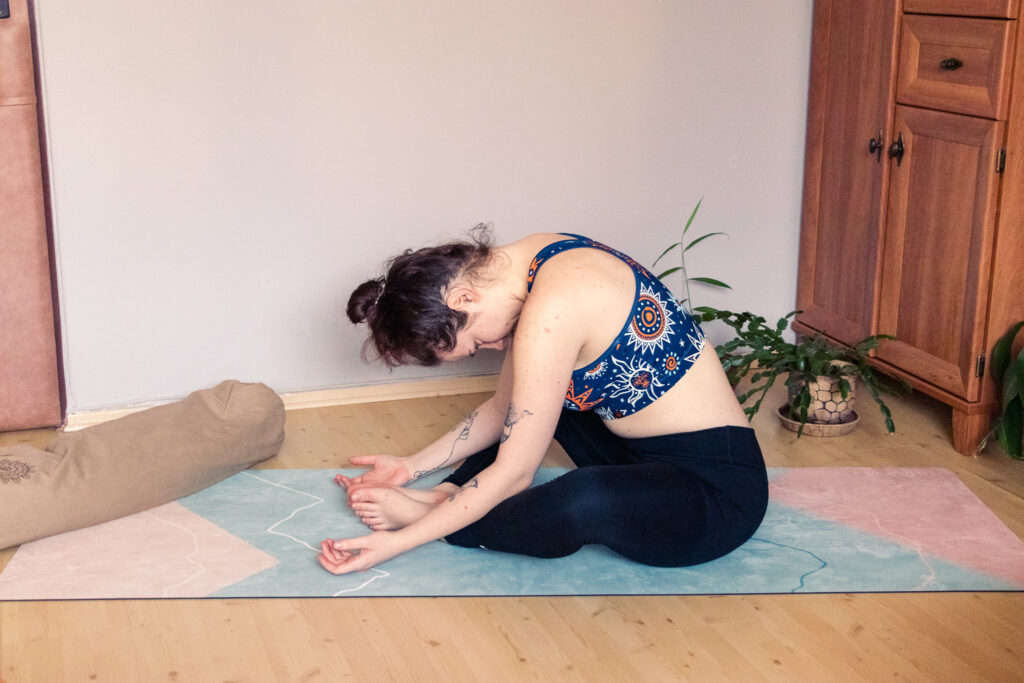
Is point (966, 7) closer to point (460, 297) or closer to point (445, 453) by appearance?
point (460, 297)

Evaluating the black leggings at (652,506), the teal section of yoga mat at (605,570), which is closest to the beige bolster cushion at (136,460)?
the teal section of yoga mat at (605,570)

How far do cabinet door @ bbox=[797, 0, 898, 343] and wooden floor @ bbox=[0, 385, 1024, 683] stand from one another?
1.20 metres

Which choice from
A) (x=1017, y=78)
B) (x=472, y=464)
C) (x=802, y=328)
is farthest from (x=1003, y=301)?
(x=472, y=464)

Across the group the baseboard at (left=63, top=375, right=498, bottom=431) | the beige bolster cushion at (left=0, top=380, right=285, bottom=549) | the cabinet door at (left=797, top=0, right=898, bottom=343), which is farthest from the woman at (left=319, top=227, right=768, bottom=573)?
the cabinet door at (left=797, top=0, right=898, bottom=343)

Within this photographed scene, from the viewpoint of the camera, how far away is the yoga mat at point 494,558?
1909 mm

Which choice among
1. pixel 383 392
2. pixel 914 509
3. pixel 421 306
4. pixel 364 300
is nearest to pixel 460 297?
pixel 421 306

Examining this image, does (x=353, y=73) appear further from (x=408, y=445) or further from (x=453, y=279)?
(x=453, y=279)

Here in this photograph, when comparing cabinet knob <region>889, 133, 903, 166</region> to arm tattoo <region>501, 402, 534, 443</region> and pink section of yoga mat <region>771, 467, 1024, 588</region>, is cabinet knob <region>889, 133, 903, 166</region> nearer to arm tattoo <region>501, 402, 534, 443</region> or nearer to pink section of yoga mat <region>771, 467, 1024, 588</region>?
pink section of yoga mat <region>771, 467, 1024, 588</region>

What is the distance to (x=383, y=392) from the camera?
296cm

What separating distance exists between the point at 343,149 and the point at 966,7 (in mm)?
1529

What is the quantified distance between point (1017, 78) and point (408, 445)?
63.2 inches

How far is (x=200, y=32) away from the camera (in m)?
2.60

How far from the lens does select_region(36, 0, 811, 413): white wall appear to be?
2605mm

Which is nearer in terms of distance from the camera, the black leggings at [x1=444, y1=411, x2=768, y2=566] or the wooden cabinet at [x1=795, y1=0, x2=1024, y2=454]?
the black leggings at [x1=444, y1=411, x2=768, y2=566]
